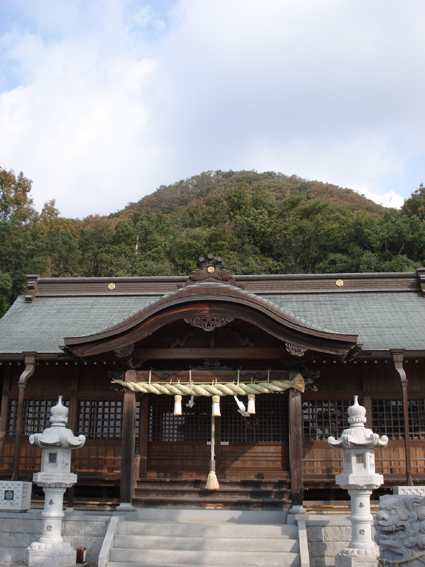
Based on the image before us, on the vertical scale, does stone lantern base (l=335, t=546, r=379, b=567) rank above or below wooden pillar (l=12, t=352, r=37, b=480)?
below

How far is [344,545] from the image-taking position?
10.1 m

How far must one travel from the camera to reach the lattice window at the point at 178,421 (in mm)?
13469

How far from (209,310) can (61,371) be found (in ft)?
16.6

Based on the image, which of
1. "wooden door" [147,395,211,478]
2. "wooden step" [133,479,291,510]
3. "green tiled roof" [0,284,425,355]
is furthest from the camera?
"green tiled roof" [0,284,425,355]

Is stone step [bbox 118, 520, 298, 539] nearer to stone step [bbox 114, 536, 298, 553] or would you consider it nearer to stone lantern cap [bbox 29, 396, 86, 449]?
stone step [bbox 114, 536, 298, 553]

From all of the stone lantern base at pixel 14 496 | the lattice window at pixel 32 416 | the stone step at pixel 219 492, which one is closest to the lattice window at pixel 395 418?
the stone step at pixel 219 492

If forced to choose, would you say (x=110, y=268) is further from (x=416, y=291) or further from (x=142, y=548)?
(x=142, y=548)

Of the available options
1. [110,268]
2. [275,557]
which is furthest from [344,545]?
[110,268]

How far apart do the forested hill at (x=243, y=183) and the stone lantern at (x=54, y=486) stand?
5017 centimetres

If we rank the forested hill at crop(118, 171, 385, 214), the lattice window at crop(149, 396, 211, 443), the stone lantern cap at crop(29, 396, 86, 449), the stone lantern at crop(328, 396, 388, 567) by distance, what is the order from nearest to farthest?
the stone lantern at crop(328, 396, 388, 567) → the stone lantern cap at crop(29, 396, 86, 449) → the lattice window at crop(149, 396, 211, 443) → the forested hill at crop(118, 171, 385, 214)

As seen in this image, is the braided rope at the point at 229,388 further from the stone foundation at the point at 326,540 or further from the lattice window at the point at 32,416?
the lattice window at the point at 32,416

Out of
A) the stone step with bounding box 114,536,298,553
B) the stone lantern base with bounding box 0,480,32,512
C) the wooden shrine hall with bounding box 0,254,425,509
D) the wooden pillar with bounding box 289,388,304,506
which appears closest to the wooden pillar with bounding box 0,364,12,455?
the wooden shrine hall with bounding box 0,254,425,509

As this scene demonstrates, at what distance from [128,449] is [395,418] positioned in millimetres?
6618

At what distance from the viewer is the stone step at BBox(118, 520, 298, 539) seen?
10508 mm
